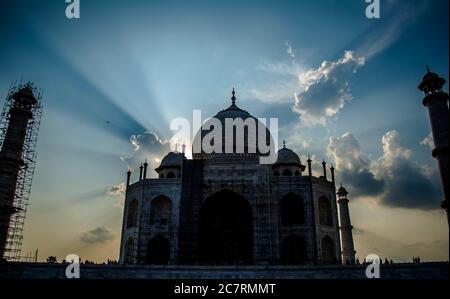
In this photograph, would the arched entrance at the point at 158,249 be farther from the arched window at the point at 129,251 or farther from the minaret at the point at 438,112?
the minaret at the point at 438,112

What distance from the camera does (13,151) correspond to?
26.0 meters

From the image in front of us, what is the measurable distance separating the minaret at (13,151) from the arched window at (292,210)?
17.4 m

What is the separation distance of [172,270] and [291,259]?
8.52m

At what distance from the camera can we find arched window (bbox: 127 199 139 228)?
2980 centimetres

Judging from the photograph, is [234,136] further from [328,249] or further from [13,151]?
[13,151]

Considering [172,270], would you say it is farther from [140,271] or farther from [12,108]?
[12,108]

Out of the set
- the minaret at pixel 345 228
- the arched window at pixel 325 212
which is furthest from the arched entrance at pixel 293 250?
the minaret at pixel 345 228

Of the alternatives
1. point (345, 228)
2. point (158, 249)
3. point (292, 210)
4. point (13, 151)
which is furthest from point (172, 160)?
point (345, 228)

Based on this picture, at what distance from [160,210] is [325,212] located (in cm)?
1192

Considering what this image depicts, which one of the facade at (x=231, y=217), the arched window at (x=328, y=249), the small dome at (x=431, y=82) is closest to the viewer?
the small dome at (x=431, y=82)

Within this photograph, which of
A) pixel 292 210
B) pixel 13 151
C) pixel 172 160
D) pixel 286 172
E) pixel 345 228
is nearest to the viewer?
pixel 13 151

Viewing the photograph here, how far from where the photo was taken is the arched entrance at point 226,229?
27891 mm

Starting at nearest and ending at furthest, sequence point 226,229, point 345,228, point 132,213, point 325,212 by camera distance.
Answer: point 226,229
point 325,212
point 132,213
point 345,228

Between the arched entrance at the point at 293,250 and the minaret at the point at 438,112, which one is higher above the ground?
the minaret at the point at 438,112
